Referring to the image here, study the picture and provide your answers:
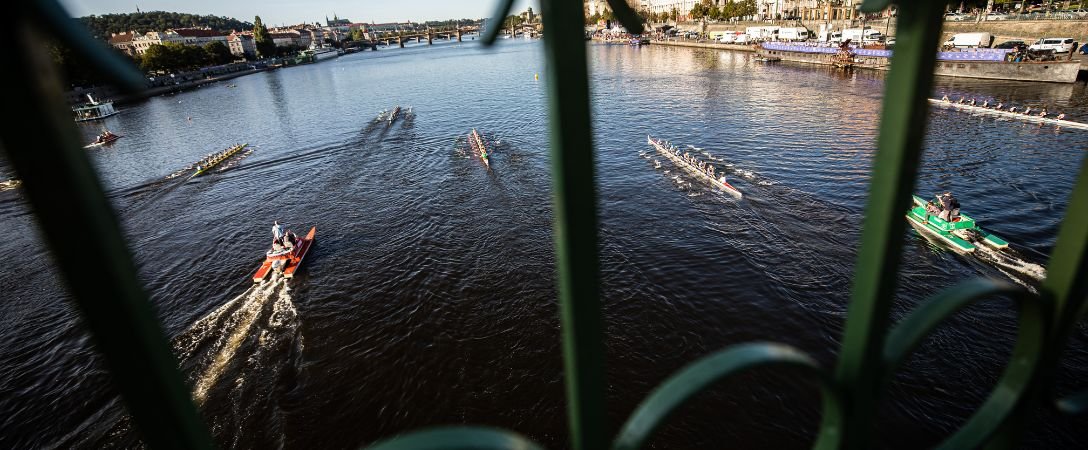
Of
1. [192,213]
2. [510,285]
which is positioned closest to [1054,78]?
[510,285]

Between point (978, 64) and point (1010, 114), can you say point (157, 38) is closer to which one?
point (978, 64)

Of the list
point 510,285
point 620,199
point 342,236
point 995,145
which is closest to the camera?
point 510,285

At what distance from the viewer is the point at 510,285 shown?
1551cm

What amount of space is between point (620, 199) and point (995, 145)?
1830cm

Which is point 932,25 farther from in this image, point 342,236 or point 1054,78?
point 1054,78

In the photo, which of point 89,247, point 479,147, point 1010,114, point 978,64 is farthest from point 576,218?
point 978,64

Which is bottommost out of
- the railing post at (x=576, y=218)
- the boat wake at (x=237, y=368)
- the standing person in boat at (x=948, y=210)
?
the boat wake at (x=237, y=368)

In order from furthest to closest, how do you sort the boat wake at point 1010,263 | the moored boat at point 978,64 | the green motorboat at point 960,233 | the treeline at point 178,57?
1. the treeline at point 178,57
2. the moored boat at point 978,64
3. the green motorboat at point 960,233
4. the boat wake at point 1010,263

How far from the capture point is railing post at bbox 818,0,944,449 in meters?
1.13

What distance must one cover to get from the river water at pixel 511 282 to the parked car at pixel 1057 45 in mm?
9429

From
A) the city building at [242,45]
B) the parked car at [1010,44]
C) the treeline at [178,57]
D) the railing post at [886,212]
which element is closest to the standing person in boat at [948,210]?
the railing post at [886,212]

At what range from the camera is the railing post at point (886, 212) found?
3.71ft

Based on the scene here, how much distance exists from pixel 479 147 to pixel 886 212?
29.5 metres

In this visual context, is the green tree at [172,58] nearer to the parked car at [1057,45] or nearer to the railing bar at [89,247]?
the railing bar at [89,247]
